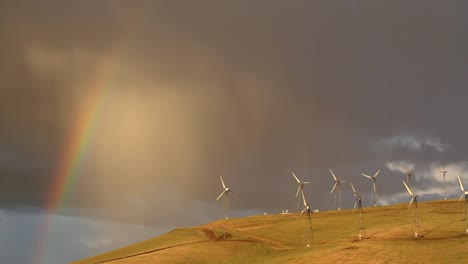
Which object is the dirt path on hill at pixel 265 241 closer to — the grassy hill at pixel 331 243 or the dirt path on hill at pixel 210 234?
the grassy hill at pixel 331 243

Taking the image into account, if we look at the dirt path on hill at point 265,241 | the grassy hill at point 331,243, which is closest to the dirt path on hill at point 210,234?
→ the grassy hill at point 331,243

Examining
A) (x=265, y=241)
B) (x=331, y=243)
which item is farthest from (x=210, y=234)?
(x=331, y=243)

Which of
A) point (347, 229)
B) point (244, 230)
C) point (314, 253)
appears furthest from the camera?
point (244, 230)

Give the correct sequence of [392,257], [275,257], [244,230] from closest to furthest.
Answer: [392,257] → [275,257] → [244,230]

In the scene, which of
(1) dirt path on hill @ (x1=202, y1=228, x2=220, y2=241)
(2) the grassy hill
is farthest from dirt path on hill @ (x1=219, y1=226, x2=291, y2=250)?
(1) dirt path on hill @ (x1=202, y1=228, x2=220, y2=241)

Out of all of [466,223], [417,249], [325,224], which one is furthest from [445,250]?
[325,224]

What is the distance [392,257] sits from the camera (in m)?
108

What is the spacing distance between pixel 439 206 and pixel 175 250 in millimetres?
115740

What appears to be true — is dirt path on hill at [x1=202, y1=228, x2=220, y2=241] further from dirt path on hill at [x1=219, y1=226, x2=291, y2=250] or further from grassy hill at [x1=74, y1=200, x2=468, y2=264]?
dirt path on hill at [x1=219, y1=226, x2=291, y2=250]

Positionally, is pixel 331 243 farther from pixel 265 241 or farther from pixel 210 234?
pixel 210 234

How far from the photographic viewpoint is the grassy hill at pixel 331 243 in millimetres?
112375

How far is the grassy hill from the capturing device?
369 feet

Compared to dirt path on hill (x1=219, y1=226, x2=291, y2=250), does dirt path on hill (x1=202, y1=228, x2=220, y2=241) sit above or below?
above

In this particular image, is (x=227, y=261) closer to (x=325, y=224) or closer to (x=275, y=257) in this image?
(x=275, y=257)
